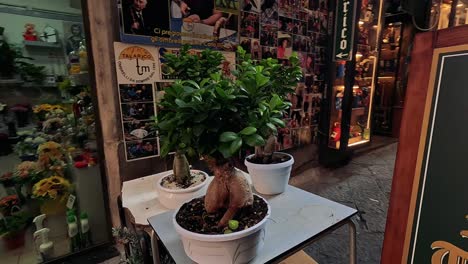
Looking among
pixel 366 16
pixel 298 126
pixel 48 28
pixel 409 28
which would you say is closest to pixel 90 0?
pixel 48 28

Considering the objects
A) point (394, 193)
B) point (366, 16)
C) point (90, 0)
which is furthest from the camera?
point (366, 16)

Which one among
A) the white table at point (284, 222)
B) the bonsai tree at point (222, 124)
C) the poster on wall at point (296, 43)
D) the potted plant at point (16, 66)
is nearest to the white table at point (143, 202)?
the white table at point (284, 222)

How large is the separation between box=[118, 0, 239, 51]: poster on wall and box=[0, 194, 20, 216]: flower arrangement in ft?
4.11

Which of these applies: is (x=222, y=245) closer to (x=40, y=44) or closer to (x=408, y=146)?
(x=408, y=146)

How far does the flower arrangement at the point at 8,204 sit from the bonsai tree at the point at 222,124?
1.60 metres

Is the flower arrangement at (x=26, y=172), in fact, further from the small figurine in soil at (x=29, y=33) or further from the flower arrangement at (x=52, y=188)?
the small figurine in soil at (x=29, y=33)

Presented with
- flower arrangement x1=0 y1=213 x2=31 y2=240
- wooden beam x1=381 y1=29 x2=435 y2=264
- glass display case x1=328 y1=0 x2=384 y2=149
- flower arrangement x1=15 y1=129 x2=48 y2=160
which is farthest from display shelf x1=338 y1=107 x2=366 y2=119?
flower arrangement x1=0 y1=213 x2=31 y2=240

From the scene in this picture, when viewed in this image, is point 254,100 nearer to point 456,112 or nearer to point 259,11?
point 456,112

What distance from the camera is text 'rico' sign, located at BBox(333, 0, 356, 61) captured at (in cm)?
251

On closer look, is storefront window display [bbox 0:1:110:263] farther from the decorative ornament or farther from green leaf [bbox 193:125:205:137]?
green leaf [bbox 193:125:205:137]

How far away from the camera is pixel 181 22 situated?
168cm

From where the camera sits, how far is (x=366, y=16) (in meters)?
3.07

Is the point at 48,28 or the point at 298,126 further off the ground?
the point at 48,28

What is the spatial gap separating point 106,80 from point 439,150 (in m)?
1.62
